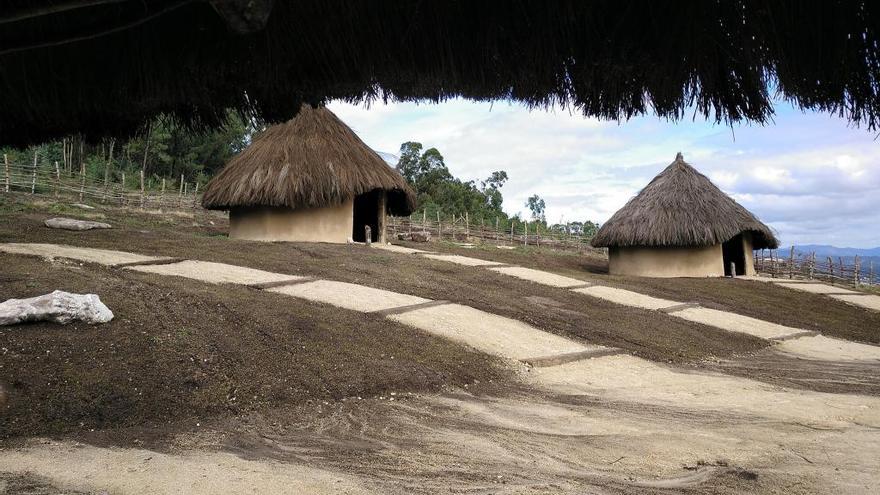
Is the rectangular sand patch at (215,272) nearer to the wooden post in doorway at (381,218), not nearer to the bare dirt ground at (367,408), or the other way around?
the bare dirt ground at (367,408)

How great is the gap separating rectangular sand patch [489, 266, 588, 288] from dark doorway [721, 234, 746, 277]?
25.8 ft

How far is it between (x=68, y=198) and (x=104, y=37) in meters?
19.8

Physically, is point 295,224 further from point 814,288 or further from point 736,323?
Result: point 814,288

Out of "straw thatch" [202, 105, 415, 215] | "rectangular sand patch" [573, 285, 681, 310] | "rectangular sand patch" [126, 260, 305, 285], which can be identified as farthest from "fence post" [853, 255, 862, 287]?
"rectangular sand patch" [126, 260, 305, 285]

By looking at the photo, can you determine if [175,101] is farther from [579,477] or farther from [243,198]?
[243,198]

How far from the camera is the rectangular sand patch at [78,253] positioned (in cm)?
870

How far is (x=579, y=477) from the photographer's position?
3.08m

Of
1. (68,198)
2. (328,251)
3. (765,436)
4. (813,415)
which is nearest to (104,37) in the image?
(765,436)

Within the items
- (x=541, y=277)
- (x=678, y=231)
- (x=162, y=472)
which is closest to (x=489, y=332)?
(x=162, y=472)

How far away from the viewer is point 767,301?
12633 millimetres

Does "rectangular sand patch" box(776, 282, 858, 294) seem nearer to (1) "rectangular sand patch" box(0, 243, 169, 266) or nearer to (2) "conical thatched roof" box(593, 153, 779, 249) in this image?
(2) "conical thatched roof" box(593, 153, 779, 249)

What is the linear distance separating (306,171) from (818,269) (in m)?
19.0

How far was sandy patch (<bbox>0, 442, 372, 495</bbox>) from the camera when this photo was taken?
9.27ft

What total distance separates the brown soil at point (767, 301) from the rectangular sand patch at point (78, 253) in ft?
25.9
